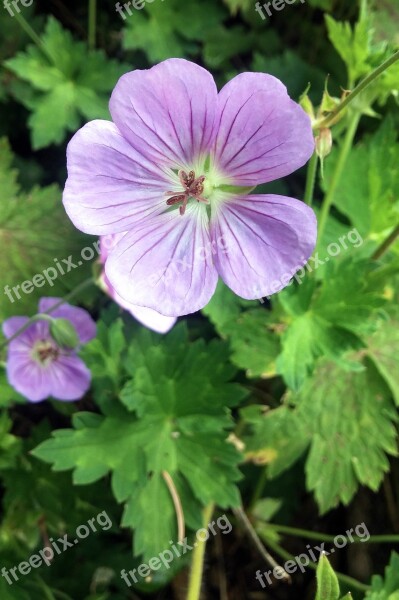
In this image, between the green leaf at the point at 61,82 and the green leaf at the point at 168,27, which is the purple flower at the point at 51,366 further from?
the green leaf at the point at 168,27

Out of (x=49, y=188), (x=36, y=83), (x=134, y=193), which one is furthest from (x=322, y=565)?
(x=36, y=83)

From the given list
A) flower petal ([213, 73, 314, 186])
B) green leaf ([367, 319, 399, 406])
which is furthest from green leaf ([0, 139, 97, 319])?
flower petal ([213, 73, 314, 186])

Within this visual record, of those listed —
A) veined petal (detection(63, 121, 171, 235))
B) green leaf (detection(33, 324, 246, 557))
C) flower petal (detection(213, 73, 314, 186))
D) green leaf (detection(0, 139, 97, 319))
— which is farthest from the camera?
green leaf (detection(0, 139, 97, 319))

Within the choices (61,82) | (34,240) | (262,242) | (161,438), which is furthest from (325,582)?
(61,82)

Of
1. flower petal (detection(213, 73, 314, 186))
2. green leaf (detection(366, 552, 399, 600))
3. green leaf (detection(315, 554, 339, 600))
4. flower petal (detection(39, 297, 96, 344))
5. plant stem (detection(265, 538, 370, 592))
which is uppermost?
flower petal (detection(213, 73, 314, 186))

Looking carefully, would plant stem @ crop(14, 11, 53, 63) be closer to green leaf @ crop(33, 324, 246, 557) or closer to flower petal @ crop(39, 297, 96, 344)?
flower petal @ crop(39, 297, 96, 344)

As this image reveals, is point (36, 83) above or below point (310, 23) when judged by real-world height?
above

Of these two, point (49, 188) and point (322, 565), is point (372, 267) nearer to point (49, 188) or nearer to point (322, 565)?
point (322, 565)
